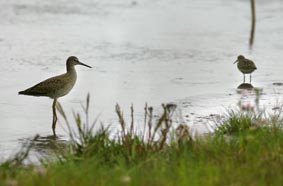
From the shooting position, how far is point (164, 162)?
7109 millimetres

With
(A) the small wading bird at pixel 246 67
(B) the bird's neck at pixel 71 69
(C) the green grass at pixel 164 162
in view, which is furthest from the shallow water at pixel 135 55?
(C) the green grass at pixel 164 162

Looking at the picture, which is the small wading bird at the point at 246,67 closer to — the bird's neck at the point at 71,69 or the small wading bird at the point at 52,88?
the bird's neck at the point at 71,69

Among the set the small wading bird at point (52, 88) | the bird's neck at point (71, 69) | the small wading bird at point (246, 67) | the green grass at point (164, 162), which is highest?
the small wading bird at point (246, 67)

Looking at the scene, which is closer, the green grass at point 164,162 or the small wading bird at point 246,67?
the green grass at point 164,162

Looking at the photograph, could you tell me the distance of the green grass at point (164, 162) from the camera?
617 centimetres

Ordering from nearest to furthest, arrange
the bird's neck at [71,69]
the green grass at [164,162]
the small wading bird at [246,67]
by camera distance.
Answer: the green grass at [164,162] < the bird's neck at [71,69] < the small wading bird at [246,67]

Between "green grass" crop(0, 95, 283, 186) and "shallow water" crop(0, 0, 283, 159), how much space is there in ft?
4.60

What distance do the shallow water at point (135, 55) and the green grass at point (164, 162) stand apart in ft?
4.60

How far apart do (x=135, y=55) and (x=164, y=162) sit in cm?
886

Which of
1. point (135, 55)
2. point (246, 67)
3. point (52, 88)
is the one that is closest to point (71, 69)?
point (52, 88)

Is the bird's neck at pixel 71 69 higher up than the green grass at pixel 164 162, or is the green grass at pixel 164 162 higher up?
the bird's neck at pixel 71 69

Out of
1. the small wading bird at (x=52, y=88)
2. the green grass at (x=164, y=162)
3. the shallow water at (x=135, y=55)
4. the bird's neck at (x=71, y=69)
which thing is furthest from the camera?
the bird's neck at (x=71, y=69)

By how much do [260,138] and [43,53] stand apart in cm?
879

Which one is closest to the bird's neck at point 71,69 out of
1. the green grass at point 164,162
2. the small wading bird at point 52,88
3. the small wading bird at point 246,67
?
the small wading bird at point 52,88
